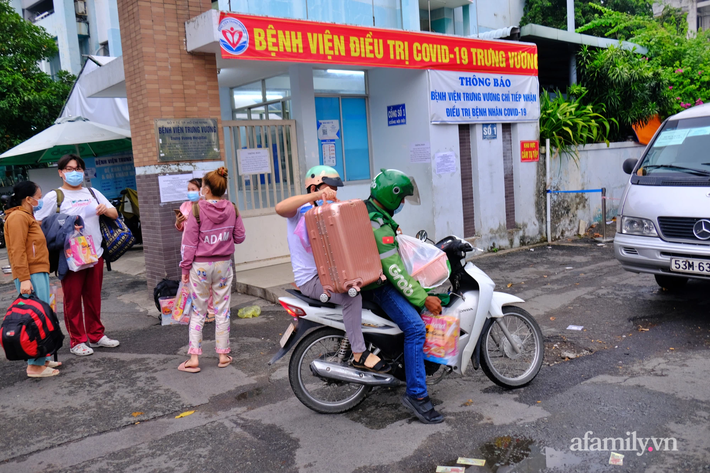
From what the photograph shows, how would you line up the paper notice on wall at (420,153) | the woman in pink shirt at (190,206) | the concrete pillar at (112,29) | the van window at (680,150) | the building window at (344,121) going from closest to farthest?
the van window at (680,150), the woman in pink shirt at (190,206), the paper notice on wall at (420,153), the building window at (344,121), the concrete pillar at (112,29)

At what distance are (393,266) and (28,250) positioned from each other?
11.5 feet

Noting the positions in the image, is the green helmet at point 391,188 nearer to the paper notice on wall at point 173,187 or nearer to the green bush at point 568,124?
the paper notice on wall at point 173,187

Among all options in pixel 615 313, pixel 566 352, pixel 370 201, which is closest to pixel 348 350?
pixel 370 201

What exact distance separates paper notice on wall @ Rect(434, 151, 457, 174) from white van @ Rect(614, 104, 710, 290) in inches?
134

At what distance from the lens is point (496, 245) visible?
1081cm

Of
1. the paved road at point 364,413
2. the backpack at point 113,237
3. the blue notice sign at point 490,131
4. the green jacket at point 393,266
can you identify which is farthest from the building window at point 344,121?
the green jacket at point 393,266

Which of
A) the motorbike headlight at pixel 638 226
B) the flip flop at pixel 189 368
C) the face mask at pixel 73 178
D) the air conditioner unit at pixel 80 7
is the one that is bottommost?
the flip flop at pixel 189 368

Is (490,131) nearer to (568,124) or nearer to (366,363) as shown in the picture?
(568,124)

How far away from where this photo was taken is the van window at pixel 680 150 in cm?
615

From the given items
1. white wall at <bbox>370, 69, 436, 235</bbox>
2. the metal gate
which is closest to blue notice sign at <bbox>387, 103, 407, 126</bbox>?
white wall at <bbox>370, 69, 436, 235</bbox>

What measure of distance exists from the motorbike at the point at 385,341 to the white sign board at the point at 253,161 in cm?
537

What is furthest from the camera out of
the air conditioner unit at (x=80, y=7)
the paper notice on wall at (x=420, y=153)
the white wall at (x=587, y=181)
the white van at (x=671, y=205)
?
the air conditioner unit at (x=80, y=7)

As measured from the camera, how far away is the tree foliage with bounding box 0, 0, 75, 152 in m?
16.4

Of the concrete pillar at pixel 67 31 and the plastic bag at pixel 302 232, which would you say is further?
the concrete pillar at pixel 67 31
